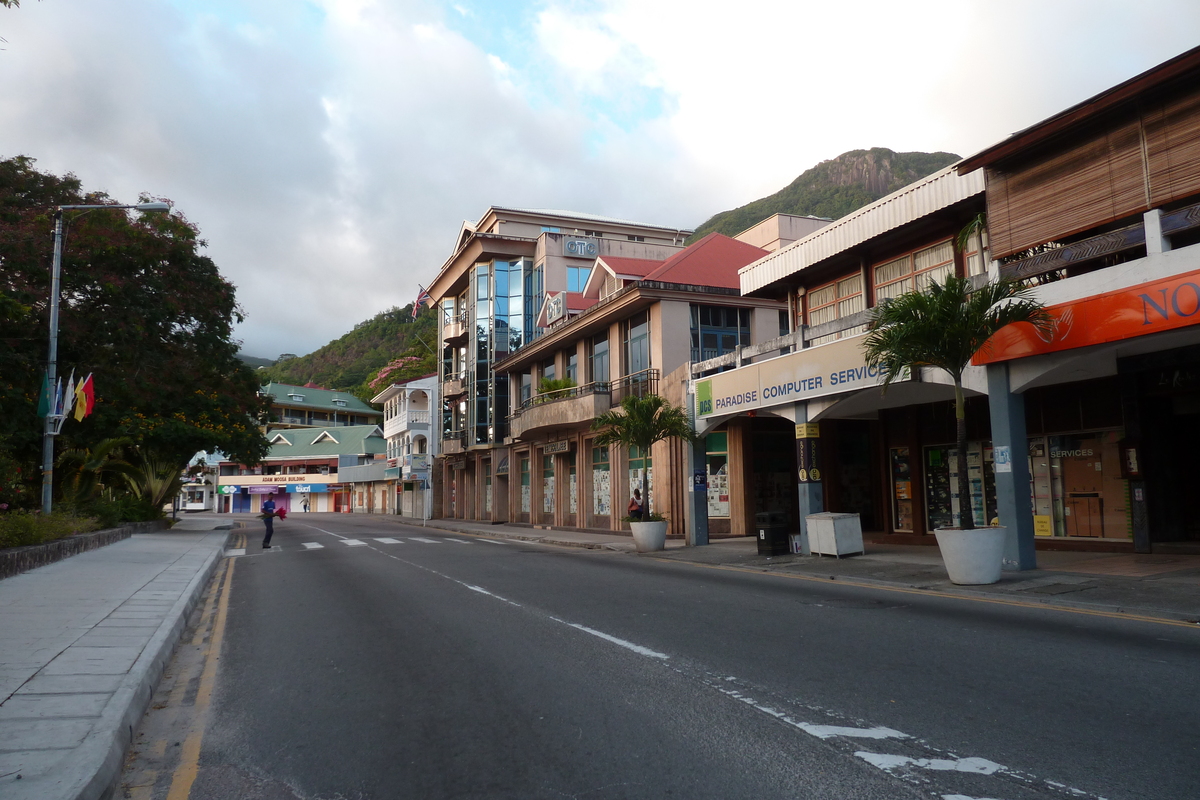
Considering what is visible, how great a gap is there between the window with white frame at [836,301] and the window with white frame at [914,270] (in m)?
0.63

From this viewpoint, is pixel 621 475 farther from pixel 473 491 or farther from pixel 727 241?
pixel 473 491

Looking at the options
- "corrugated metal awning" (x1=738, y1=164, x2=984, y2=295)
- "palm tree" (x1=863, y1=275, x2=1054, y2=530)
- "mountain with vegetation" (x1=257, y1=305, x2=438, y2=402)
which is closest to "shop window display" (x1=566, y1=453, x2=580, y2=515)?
"corrugated metal awning" (x1=738, y1=164, x2=984, y2=295)

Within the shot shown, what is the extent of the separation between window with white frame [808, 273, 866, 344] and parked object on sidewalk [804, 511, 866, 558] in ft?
16.0

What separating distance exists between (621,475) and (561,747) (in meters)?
24.9

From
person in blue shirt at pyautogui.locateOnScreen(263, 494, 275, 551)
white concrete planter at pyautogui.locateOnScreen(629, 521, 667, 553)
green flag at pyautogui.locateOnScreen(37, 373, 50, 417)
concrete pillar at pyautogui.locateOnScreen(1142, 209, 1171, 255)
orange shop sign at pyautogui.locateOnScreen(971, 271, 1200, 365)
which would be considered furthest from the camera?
person in blue shirt at pyautogui.locateOnScreen(263, 494, 275, 551)

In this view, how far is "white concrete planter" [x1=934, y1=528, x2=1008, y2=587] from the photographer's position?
11.8m

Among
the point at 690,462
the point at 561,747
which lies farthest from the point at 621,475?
the point at 561,747

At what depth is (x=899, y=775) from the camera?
4227 mm

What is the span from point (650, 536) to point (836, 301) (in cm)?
799

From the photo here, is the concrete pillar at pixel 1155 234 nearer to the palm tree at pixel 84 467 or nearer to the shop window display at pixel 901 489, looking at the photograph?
the shop window display at pixel 901 489

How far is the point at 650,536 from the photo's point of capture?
21312mm

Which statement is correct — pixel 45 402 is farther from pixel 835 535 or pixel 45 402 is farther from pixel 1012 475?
pixel 1012 475

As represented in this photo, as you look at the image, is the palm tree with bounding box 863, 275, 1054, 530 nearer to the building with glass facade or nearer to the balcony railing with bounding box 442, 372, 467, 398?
the building with glass facade

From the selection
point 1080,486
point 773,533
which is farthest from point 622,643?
point 1080,486
